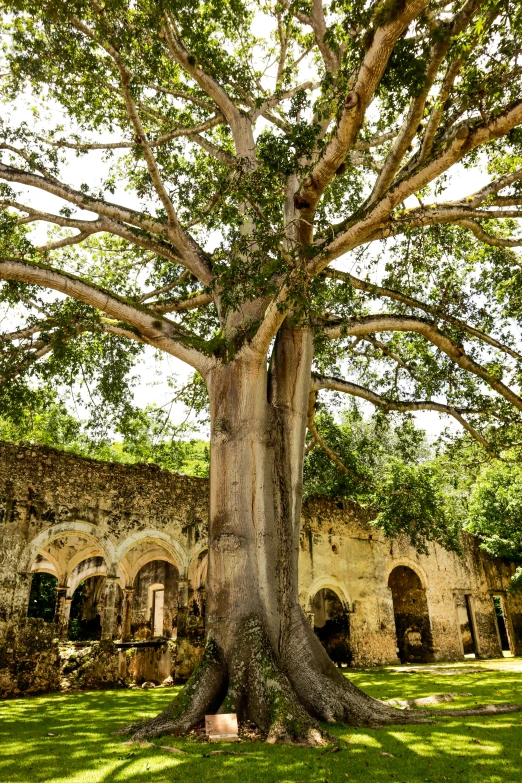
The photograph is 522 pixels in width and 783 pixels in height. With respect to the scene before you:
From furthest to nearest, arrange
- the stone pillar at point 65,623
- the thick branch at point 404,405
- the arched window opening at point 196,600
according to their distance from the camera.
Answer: the arched window opening at point 196,600, the stone pillar at point 65,623, the thick branch at point 404,405

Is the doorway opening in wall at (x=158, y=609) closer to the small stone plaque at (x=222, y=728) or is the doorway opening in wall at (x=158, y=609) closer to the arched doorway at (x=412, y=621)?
the arched doorway at (x=412, y=621)

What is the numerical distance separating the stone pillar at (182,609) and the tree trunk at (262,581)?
23.4ft

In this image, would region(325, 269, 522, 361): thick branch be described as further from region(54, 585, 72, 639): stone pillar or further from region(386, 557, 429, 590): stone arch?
region(386, 557, 429, 590): stone arch

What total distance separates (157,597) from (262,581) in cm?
1516

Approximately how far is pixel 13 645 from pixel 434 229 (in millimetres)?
10291

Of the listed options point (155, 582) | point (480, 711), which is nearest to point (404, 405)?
point (480, 711)

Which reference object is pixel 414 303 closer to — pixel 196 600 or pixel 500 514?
pixel 196 600

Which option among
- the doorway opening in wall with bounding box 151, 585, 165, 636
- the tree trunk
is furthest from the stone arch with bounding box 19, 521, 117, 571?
the doorway opening in wall with bounding box 151, 585, 165, 636

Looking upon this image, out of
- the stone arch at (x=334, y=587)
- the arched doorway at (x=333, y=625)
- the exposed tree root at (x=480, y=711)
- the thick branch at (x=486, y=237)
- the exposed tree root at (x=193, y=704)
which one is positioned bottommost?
the exposed tree root at (x=480, y=711)

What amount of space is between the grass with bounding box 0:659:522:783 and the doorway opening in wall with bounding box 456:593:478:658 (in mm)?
14301

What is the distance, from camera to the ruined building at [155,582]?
1102cm

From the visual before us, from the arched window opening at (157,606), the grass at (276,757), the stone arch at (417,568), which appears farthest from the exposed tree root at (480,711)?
the arched window opening at (157,606)

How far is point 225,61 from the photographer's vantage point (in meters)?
9.72

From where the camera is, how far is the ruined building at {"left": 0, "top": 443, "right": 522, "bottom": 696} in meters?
11.0
